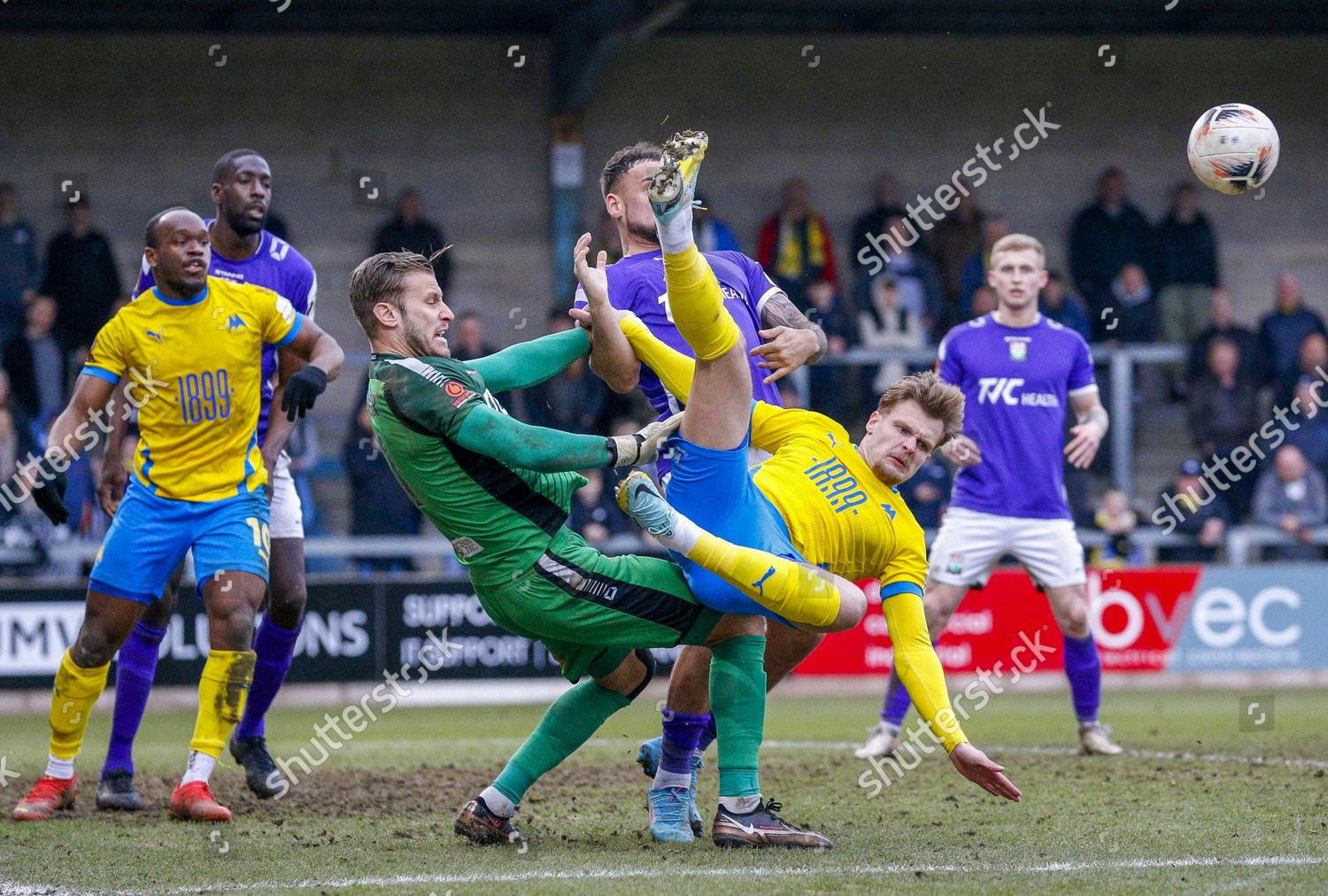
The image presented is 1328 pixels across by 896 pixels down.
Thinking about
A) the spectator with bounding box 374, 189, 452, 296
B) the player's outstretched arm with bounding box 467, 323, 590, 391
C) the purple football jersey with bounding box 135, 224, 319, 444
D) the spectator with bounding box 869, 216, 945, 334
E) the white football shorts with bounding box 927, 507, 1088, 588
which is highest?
the spectator with bounding box 374, 189, 452, 296

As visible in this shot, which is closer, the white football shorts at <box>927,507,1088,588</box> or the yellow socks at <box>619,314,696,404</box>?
the yellow socks at <box>619,314,696,404</box>

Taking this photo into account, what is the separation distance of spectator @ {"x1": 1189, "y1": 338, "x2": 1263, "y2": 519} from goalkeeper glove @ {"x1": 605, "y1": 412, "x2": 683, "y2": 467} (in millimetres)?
10347

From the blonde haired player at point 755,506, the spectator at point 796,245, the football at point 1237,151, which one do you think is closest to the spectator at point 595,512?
the spectator at point 796,245

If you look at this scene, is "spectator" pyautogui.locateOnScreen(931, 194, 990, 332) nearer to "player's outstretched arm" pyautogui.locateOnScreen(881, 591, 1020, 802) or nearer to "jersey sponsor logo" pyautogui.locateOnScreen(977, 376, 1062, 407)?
"jersey sponsor logo" pyautogui.locateOnScreen(977, 376, 1062, 407)

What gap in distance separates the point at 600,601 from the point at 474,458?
0.60 meters

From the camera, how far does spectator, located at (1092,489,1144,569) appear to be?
42.4 ft

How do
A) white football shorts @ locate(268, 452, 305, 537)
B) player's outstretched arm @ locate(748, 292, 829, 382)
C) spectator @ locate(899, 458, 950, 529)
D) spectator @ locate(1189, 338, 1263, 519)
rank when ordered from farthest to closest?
spectator @ locate(1189, 338, 1263, 519) < spectator @ locate(899, 458, 950, 529) < white football shorts @ locate(268, 452, 305, 537) < player's outstretched arm @ locate(748, 292, 829, 382)

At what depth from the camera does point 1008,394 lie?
8.30 metres

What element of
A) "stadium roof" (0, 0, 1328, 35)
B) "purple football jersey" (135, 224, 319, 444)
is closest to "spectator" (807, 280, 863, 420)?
"stadium roof" (0, 0, 1328, 35)

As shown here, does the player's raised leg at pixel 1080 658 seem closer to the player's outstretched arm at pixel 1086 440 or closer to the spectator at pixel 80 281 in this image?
the player's outstretched arm at pixel 1086 440

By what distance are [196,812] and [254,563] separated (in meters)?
0.95

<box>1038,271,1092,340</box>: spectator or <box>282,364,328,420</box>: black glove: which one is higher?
<box>1038,271,1092,340</box>: spectator

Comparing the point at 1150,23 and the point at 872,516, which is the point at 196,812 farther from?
the point at 1150,23

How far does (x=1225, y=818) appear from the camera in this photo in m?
5.79
